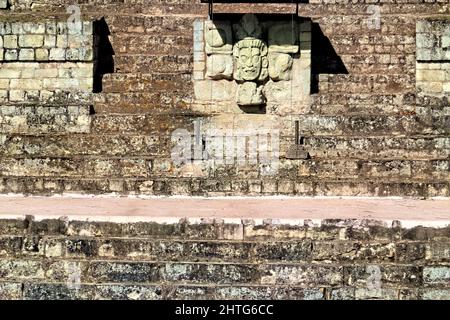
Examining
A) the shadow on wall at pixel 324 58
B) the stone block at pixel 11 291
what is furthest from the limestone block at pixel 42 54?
the stone block at pixel 11 291

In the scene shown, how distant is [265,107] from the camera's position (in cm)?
1778

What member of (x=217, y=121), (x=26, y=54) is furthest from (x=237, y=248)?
(x=26, y=54)

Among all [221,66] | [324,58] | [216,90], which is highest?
[324,58]

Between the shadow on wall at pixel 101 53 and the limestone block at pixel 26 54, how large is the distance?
1184 millimetres

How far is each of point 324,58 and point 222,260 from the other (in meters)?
8.92

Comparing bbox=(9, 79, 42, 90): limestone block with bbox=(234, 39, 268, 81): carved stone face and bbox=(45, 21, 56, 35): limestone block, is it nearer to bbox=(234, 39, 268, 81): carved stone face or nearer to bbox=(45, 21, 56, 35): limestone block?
bbox=(45, 21, 56, 35): limestone block

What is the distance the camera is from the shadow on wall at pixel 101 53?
18656 mm

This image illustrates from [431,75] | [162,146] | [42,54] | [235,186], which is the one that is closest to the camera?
[235,186]

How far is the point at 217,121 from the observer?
687 inches

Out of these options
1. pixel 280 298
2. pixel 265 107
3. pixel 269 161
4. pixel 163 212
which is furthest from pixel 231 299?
pixel 265 107

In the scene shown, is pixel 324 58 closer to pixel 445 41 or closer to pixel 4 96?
pixel 445 41

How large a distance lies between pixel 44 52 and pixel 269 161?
5045 mm

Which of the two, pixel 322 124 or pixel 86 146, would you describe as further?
pixel 322 124
